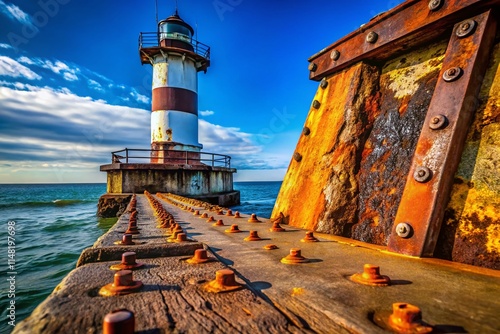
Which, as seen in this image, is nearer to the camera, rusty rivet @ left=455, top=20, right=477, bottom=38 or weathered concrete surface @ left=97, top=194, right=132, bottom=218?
rusty rivet @ left=455, top=20, right=477, bottom=38

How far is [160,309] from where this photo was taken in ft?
3.00

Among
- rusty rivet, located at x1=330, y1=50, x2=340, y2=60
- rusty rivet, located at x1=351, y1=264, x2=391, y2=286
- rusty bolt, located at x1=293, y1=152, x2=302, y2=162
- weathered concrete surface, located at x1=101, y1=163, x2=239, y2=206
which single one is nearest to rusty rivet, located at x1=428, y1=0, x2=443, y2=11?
rusty rivet, located at x1=330, y1=50, x2=340, y2=60

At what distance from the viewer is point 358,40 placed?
2.55 metres

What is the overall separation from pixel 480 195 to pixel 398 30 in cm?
142

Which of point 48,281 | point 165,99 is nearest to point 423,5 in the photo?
point 48,281

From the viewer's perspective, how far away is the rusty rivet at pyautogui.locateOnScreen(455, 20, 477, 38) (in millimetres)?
1707

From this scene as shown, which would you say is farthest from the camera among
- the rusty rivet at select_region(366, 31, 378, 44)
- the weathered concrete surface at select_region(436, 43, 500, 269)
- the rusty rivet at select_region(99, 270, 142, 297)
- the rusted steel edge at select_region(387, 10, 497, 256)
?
the rusty rivet at select_region(366, 31, 378, 44)

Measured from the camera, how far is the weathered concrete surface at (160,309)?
2.58 ft

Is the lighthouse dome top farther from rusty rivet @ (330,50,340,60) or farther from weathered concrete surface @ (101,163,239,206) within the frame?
rusty rivet @ (330,50,340,60)

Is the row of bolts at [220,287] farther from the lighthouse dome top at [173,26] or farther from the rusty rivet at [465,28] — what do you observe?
the lighthouse dome top at [173,26]

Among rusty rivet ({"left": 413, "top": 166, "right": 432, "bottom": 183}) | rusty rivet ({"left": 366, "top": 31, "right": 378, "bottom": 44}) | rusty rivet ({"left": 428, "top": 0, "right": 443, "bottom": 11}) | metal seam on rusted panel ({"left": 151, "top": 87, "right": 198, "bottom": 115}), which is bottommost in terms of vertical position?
rusty rivet ({"left": 413, "top": 166, "right": 432, "bottom": 183})

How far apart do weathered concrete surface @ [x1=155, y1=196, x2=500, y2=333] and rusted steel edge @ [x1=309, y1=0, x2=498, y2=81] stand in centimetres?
160

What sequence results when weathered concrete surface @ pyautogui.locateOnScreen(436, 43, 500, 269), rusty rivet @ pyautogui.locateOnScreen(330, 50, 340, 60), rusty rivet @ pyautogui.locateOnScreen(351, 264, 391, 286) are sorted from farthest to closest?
rusty rivet @ pyautogui.locateOnScreen(330, 50, 340, 60), weathered concrete surface @ pyautogui.locateOnScreen(436, 43, 500, 269), rusty rivet @ pyautogui.locateOnScreen(351, 264, 391, 286)

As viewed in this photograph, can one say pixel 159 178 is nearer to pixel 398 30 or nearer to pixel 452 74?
pixel 398 30
